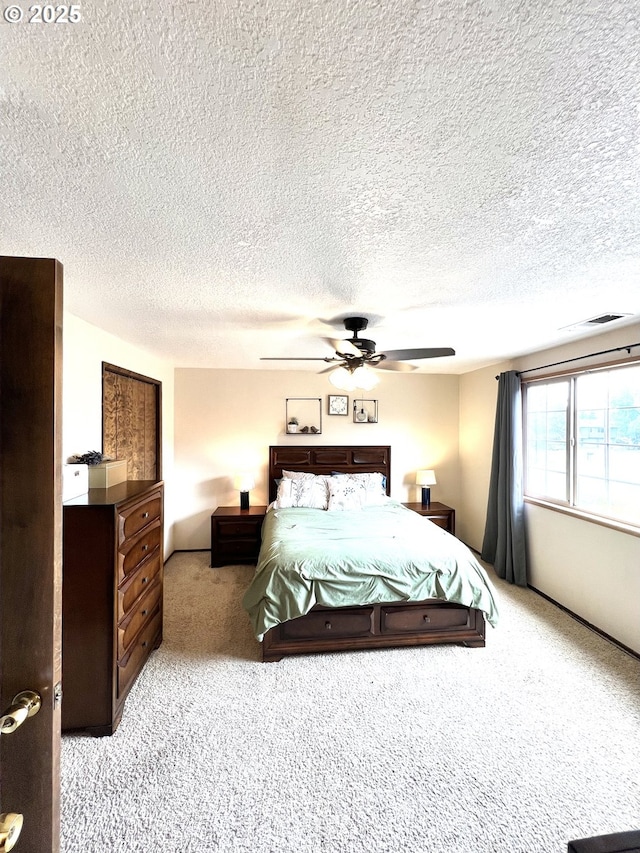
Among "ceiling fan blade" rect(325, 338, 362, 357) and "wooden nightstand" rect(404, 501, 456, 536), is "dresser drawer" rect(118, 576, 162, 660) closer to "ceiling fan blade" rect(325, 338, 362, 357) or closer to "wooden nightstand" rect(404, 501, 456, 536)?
"ceiling fan blade" rect(325, 338, 362, 357)

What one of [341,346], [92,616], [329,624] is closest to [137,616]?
[92,616]

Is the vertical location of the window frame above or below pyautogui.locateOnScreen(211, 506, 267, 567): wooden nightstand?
above

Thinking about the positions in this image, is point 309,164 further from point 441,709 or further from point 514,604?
point 514,604

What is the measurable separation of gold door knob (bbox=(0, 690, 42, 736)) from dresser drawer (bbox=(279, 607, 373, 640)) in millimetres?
1964

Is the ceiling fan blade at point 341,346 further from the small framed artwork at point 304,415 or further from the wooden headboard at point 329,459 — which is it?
the wooden headboard at point 329,459

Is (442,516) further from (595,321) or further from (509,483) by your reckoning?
(595,321)

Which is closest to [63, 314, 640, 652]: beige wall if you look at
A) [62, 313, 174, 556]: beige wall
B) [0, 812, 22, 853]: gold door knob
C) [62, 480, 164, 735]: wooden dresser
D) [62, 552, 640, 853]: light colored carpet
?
[62, 313, 174, 556]: beige wall

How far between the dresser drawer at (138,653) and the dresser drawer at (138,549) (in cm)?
45

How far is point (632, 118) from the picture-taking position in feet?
2.72

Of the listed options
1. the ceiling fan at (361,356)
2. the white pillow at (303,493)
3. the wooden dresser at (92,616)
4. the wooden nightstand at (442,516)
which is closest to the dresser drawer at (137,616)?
the wooden dresser at (92,616)

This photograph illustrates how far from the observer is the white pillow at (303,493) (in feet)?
13.4

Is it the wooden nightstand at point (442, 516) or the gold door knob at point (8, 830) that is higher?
the gold door knob at point (8, 830)

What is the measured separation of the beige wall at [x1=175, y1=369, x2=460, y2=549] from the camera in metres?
4.57

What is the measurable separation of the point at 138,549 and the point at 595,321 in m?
3.46
